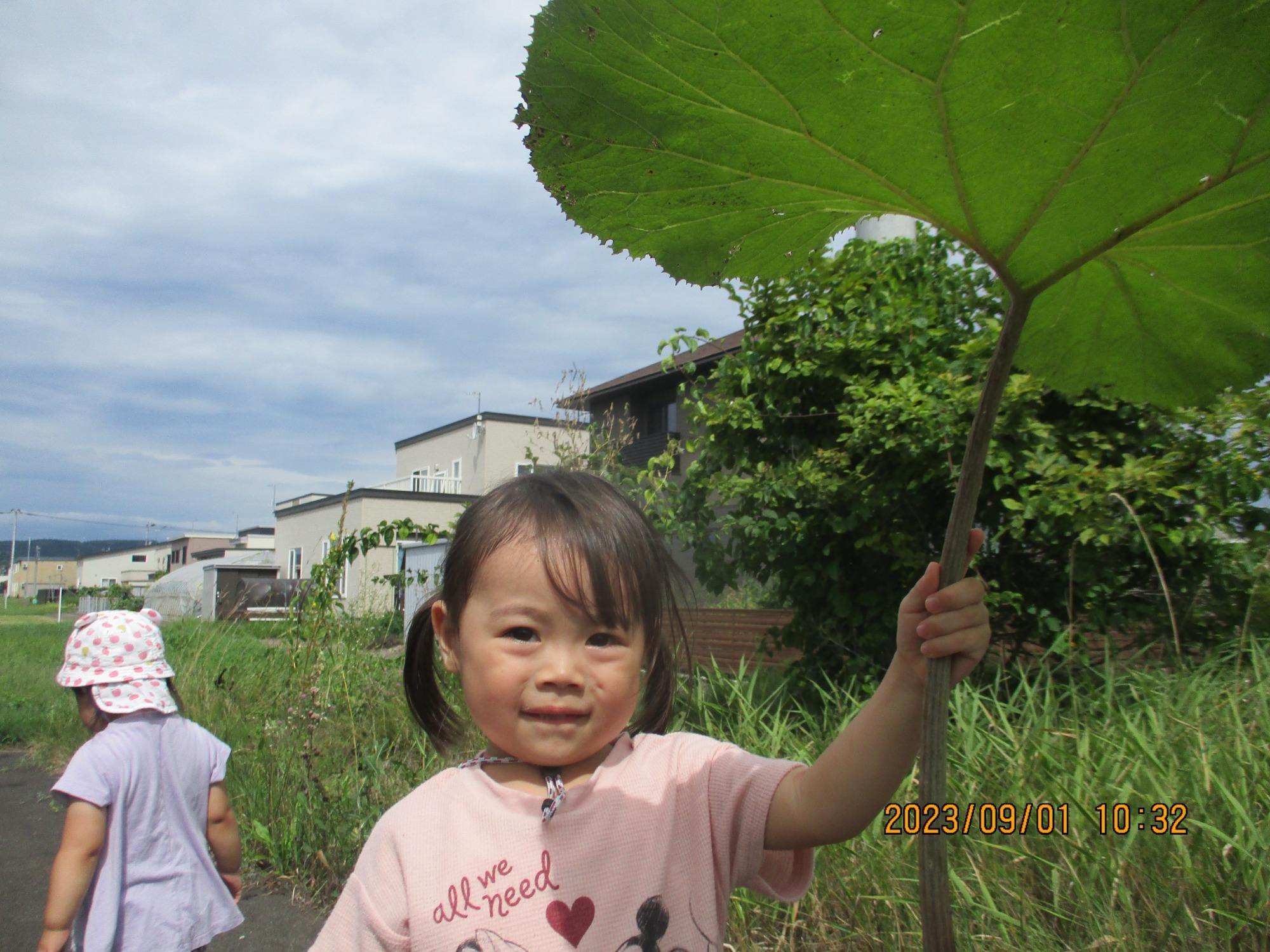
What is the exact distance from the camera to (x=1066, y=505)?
338 cm

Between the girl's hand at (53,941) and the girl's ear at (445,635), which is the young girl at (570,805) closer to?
the girl's ear at (445,635)

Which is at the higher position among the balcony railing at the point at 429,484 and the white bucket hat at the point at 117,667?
the balcony railing at the point at 429,484

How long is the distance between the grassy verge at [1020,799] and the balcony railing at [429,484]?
90.7 ft

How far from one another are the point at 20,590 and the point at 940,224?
127207mm

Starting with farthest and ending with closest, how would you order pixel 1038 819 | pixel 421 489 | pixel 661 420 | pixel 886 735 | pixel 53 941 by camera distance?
pixel 421 489, pixel 661 420, pixel 1038 819, pixel 53 941, pixel 886 735

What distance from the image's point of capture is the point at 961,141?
758mm

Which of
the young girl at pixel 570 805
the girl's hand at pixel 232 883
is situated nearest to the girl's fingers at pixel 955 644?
the young girl at pixel 570 805

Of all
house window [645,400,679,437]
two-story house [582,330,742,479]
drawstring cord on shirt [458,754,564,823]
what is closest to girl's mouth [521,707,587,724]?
drawstring cord on shirt [458,754,564,823]

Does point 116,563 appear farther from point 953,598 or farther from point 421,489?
point 953,598

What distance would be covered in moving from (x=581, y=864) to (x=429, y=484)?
111 ft

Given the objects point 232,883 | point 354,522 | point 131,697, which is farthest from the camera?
point 354,522

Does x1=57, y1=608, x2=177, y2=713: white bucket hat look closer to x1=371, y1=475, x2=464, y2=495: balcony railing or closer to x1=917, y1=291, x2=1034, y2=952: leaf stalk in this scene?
x1=917, y1=291, x2=1034, y2=952: leaf stalk

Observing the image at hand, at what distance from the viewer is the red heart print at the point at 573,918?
122 cm

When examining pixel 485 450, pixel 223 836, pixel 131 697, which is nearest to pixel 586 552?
pixel 131 697
